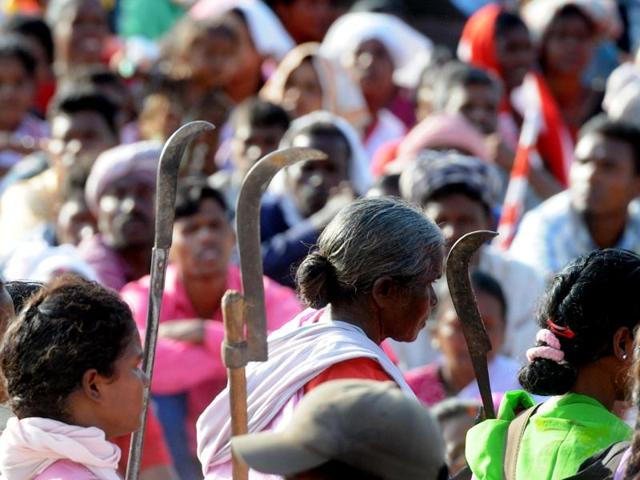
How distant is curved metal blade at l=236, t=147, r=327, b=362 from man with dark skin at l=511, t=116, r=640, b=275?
13.3ft

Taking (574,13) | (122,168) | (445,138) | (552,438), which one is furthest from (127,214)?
(552,438)

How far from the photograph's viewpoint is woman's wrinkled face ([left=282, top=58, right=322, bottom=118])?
9.71 meters

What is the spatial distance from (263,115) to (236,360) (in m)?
5.01

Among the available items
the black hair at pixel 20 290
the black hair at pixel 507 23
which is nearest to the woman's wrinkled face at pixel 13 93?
the black hair at pixel 507 23

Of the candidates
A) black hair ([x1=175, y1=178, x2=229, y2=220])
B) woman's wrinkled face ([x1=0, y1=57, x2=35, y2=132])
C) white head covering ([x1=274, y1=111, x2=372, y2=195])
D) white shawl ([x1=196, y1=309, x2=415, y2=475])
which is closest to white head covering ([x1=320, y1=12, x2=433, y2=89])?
woman's wrinkled face ([x1=0, y1=57, x2=35, y2=132])

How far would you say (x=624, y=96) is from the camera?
370 inches

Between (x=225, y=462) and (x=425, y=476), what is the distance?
A: 1386 millimetres

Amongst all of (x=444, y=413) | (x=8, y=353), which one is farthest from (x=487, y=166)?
(x=8, y=353)

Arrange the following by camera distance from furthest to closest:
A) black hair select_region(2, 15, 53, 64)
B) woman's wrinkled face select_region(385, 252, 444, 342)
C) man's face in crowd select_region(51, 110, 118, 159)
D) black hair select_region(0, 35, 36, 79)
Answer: black hair select_region(2, 15, 53, 64) → black hair select_region(0, 35, 36, 79) → man's face in crowd select_region(51, 110, 118, 159) → woman's wrinkled face select_region(385, 252, 444, 342)

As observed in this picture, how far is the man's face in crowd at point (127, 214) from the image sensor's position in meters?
7.64

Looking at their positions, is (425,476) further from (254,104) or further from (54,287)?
(254,104)

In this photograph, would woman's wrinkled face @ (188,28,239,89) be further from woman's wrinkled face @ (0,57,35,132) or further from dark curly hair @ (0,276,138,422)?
dark curly hair @ (0,276,138,422)

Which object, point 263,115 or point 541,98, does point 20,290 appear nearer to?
point 263,115

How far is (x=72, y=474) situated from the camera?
3832mm
